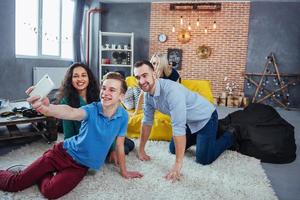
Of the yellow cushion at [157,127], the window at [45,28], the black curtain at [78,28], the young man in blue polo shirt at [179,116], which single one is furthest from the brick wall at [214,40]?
the young man in blue polo shirt at [179,116]

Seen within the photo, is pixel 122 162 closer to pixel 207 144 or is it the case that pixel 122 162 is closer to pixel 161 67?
pixel 207 144

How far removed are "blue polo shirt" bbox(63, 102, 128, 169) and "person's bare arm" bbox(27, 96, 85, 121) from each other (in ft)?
0.29

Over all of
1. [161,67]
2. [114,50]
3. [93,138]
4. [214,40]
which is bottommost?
[93,138]

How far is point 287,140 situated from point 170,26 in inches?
199

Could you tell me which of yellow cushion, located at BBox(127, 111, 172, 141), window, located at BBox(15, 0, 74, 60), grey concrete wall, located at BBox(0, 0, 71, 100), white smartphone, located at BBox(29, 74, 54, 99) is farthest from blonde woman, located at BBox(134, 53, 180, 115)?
window, located at BBox(15, 0, 74, 60)

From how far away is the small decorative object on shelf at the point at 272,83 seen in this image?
6.48 meters

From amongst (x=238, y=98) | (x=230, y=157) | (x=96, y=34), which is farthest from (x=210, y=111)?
(x=96, y=34)

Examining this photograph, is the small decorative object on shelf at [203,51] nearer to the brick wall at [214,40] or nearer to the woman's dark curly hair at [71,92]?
the brick wall at [214,40]

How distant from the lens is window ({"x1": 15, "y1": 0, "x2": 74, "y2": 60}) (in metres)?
5.10

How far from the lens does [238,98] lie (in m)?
6.45

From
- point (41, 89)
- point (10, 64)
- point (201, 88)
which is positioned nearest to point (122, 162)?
point (41, 89)

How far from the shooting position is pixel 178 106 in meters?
1.95

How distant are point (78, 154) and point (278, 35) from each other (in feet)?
20.6

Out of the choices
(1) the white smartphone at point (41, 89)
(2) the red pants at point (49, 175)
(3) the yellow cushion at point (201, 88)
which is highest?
(1) the white smartphone at point (41, 89)
